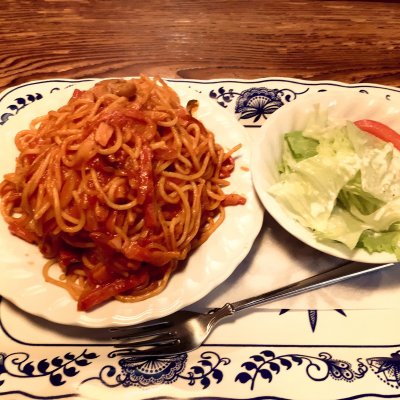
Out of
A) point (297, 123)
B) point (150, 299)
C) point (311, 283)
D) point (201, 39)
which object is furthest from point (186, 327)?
point (201, 39)

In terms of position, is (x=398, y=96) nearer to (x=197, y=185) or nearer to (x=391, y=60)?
(x=391, y=60)

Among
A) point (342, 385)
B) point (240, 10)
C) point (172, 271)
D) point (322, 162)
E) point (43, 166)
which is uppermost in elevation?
point (240, 10)

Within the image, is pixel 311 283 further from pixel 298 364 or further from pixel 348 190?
pixel 348 190

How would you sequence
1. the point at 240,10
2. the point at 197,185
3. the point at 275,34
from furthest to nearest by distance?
the point at 240,10 → the point at 275,34 → the point at 197,185

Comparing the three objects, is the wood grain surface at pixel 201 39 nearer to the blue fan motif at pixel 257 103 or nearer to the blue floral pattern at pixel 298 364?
the blue fan motif at pixel 257 103

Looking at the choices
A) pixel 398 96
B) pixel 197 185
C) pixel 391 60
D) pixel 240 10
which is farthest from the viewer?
pixel 240 10

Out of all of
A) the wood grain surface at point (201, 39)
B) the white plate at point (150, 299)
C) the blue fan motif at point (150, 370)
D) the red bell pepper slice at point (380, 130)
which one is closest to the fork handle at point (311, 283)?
the white plate at point (150, 299)

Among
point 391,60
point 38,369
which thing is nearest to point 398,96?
point 391,60
